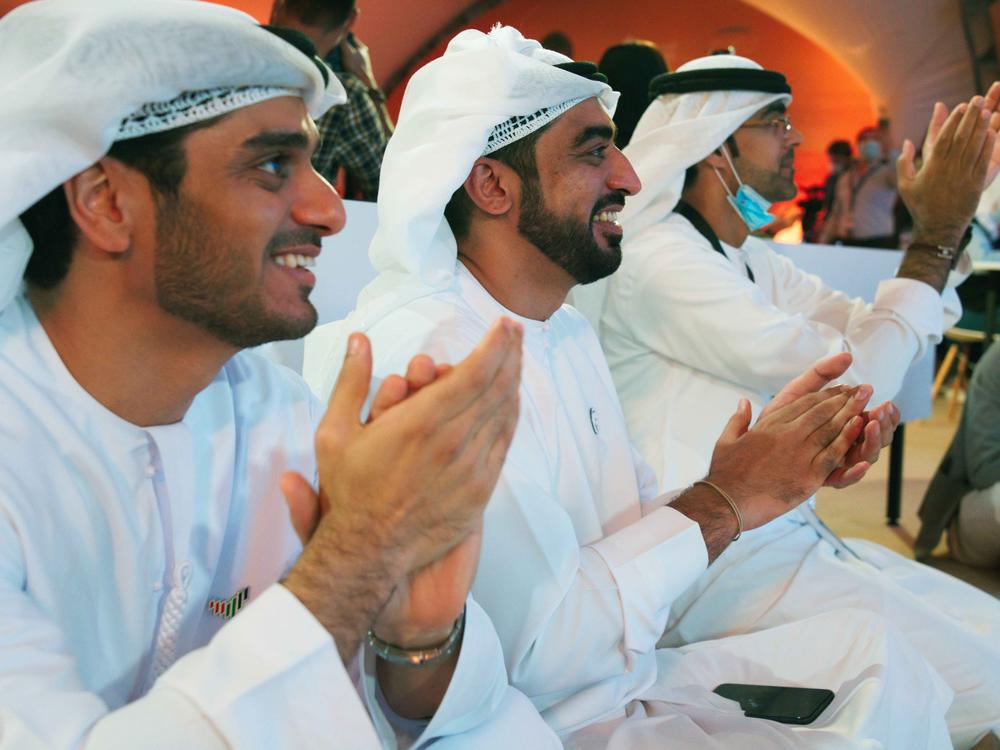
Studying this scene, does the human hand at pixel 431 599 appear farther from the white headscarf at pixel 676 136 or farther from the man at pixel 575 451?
the white headscarf at pixel 676 136

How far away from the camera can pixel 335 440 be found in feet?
3.49

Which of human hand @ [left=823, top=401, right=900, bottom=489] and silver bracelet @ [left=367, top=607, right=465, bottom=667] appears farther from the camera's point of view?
human hand @ [left=823, top=401, right=900, bottom=489]

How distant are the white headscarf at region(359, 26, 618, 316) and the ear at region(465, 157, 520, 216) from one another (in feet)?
0.16

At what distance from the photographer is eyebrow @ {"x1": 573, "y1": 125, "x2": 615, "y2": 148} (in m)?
2.12

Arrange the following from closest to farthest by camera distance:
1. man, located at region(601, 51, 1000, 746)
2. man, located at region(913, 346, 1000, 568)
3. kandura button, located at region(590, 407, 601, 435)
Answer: kandura button, located at region(590, 407, 601, 435) < man, located at region(601, 51, 1000, 746) < man, located at region(913, 346, 1000, 568)

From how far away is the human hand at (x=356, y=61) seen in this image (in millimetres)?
3596

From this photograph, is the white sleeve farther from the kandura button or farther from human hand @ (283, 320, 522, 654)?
the kandura button

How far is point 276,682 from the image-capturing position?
3.29 ft

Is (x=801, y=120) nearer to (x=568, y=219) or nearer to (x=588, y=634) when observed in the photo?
(x=568, y=219)

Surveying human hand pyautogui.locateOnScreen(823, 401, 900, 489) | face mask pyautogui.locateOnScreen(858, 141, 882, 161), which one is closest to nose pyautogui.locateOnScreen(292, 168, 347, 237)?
human hand pyautogui.locateOnScreen(823, 401, 900, 489)

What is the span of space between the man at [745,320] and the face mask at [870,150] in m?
6.09

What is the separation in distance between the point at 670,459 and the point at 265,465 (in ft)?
4.81

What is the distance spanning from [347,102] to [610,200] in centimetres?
158

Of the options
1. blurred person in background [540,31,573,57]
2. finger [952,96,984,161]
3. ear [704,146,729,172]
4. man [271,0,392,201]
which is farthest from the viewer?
blurred person in background [540,31,573,57]
